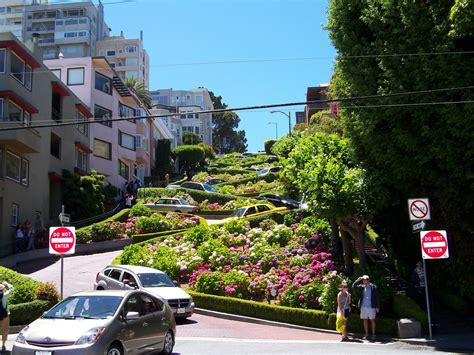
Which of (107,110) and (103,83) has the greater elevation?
(103,83)

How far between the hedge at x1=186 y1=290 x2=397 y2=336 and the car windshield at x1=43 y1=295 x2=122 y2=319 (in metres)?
8.39

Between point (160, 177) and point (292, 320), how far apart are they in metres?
62.2

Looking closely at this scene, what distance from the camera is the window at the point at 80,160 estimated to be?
44.3 metres

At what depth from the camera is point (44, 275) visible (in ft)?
85.0

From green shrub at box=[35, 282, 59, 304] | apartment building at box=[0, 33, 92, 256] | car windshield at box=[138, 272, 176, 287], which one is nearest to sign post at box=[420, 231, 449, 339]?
car windshield at box=[138, 272, 176, 287]

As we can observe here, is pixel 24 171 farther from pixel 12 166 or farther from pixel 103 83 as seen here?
pixel 103 83

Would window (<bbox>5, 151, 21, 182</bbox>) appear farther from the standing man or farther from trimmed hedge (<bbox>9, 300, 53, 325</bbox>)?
the standing man

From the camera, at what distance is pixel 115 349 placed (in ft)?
33.3

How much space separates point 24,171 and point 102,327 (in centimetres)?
2637


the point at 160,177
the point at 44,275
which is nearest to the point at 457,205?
the point at 44,275

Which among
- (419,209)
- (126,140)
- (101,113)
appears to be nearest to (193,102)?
(126,140)

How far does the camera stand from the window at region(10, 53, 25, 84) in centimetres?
3219

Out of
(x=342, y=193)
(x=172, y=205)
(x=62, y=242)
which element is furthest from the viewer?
(x=172, y=205)

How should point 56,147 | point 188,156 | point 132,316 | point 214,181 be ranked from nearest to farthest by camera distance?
point 132,316, point 56,147, point 214,181, point 188,156
